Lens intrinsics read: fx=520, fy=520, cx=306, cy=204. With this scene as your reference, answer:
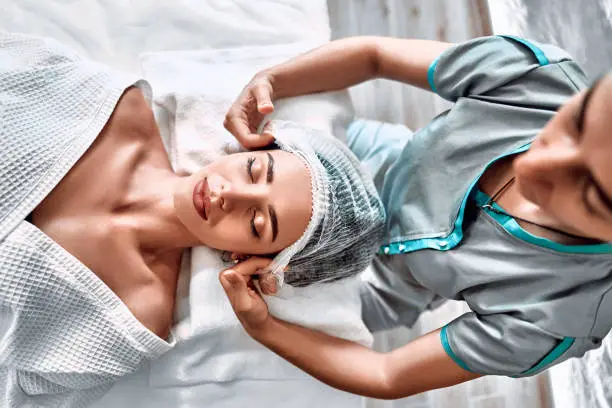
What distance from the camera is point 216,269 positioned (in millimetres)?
1053

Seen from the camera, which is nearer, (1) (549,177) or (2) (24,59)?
(1) (549,177)

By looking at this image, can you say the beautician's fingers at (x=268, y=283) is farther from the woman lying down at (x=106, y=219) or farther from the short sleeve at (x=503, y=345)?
the short sleeve at (x=503, y=345)

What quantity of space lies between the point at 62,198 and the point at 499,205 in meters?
0.78

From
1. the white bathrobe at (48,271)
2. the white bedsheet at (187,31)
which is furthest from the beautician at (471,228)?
the white bathrobe at (48,271)

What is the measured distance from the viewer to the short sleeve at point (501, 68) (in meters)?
0.89

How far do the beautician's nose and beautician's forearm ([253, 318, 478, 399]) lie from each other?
0.26m

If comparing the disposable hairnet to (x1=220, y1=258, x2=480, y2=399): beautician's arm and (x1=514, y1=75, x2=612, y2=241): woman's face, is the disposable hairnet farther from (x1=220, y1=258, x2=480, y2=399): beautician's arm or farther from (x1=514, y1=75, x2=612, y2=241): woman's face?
(x1=514, y1=75, x2=612, y2=241): woman's face

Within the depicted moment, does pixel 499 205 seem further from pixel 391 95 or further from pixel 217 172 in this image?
pixel 391 95

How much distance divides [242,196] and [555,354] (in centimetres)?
60

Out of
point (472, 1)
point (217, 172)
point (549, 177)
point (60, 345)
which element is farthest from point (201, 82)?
point (472, 1)

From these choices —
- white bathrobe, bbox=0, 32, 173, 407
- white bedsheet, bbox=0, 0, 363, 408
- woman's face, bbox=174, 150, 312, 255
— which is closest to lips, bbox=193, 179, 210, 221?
woman's face, bbox=174, 150, 312, 255

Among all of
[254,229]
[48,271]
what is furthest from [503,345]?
[48,271]

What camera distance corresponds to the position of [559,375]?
4.41 feet

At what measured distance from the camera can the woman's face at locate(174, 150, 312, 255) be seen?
2.94ft
